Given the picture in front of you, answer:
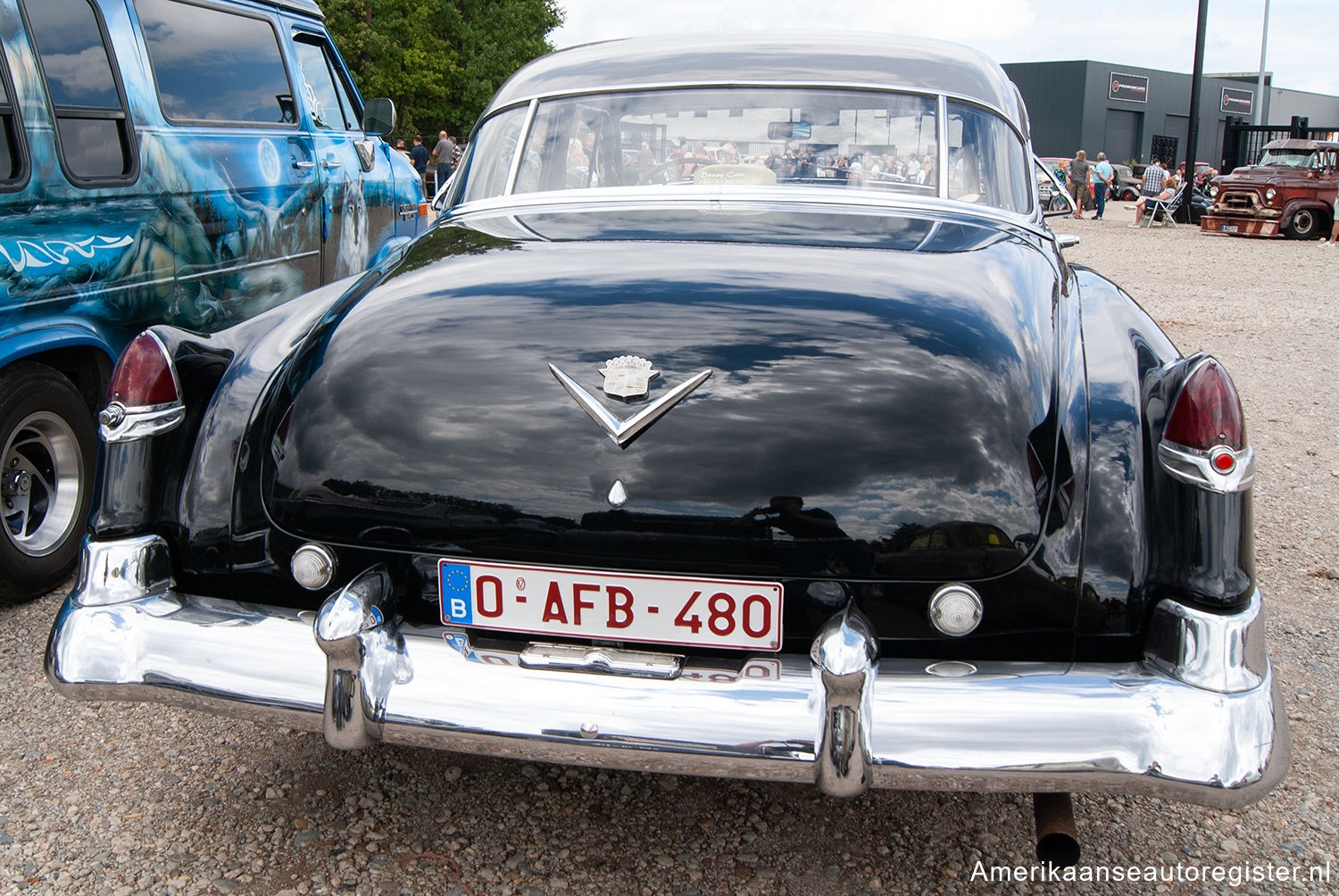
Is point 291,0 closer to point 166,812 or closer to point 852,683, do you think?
point 166,812

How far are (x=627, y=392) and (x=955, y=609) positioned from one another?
2.50 ft

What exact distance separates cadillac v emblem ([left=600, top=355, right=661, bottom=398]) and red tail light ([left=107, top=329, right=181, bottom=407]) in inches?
39.9

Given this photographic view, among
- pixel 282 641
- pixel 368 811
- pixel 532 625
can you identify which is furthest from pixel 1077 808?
pixel 282 641

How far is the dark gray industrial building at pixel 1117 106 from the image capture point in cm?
5588

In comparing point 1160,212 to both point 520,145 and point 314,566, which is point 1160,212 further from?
point 314,566

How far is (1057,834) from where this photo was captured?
2.09 m

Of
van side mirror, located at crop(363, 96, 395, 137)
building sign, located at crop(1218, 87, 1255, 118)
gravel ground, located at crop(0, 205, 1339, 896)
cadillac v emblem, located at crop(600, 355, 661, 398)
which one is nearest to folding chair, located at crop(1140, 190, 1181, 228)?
van side mirror, located at crop(363, 96, 395, 137)

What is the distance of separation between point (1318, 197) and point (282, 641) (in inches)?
911

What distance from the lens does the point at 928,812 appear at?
261cm

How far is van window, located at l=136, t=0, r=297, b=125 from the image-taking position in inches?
178

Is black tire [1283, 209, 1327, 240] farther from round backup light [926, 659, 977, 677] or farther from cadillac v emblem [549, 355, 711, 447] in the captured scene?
cadillac v emblem [549, 355, 711, 447]

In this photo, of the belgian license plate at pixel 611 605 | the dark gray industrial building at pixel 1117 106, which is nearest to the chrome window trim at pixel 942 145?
the belgian license plate at pixel 611 605

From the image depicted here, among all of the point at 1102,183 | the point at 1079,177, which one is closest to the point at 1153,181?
the point at 1079,177

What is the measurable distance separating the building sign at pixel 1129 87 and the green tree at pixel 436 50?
107ft
